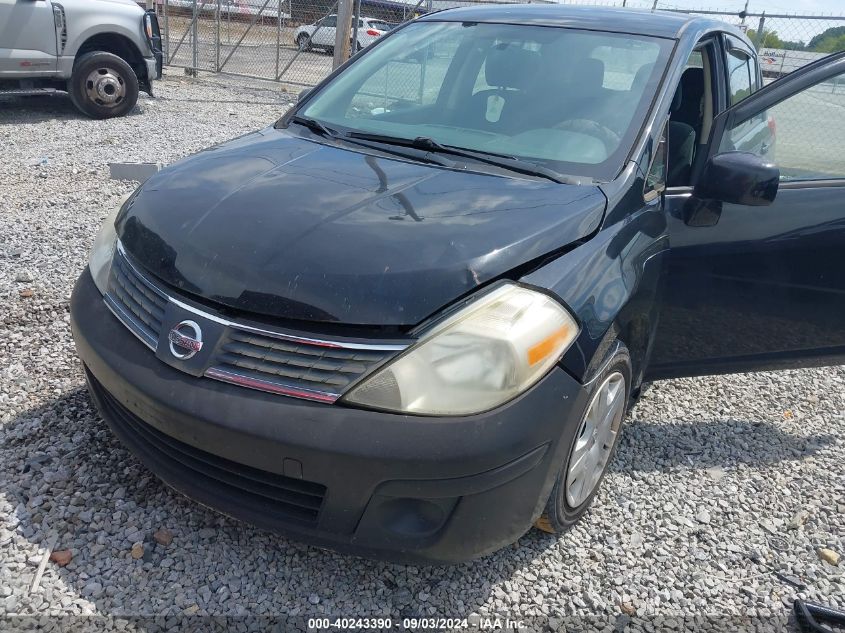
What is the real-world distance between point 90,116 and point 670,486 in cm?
827

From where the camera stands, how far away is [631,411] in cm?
344

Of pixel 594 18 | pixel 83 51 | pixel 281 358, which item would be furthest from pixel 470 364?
pixel 83 51

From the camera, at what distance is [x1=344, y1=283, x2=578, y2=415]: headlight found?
187cm

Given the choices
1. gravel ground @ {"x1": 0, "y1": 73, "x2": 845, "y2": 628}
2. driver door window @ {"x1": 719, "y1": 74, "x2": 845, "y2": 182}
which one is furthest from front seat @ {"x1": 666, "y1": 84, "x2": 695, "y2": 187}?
gravel ground @ {"x1": 0, "y1": 73, "x2": 845, "y2": 628}

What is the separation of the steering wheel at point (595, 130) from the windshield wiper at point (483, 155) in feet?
0.82

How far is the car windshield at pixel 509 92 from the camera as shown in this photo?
8.96 feet

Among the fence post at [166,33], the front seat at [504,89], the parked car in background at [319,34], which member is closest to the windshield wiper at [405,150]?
the front seat at [504,89]

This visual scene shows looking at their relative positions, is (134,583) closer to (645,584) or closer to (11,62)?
(645,584)

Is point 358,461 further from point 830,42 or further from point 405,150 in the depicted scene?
point 830,42

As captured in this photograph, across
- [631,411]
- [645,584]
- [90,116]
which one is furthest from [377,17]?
[645,584]

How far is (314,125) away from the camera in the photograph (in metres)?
3.13

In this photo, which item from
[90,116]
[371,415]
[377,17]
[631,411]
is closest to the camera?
[371,415]

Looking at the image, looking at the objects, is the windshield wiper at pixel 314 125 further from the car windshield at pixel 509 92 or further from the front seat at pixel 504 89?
the front seat at pixel 504 89

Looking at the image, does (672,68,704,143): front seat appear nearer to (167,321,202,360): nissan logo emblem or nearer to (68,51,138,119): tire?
(167,321,202,360): nissan logo emblem
